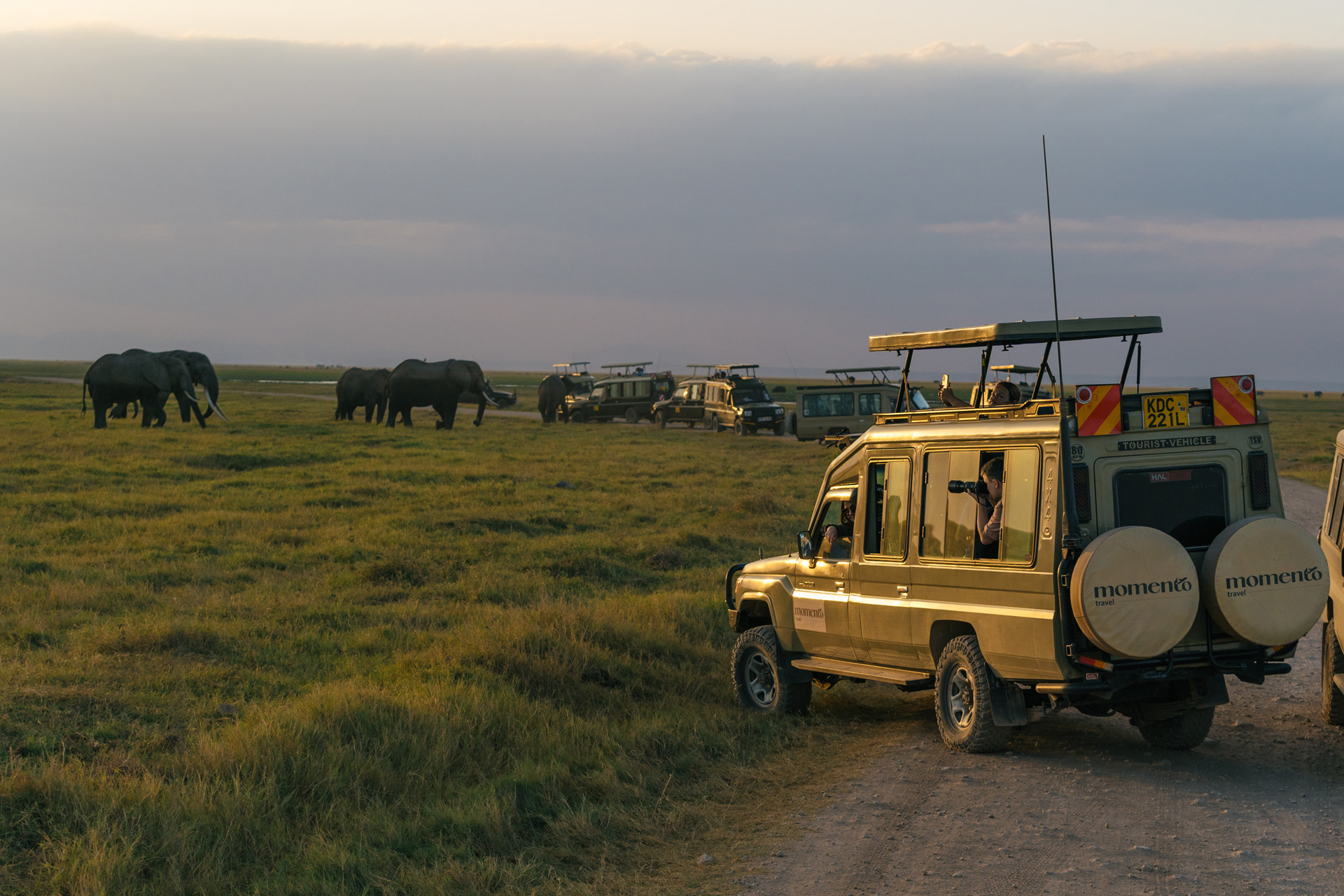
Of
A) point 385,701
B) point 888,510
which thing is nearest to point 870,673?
point 888,510

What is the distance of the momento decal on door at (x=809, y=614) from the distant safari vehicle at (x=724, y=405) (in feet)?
109

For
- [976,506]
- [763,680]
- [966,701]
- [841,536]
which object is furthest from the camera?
[763,680]

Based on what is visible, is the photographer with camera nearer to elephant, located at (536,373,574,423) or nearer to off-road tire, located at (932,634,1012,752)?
off-road tire, located at (932,634,1012,752)

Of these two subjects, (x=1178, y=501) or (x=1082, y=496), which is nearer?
(x=1082, y=496)

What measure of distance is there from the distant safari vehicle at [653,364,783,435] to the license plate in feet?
115

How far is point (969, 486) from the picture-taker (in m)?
7.54

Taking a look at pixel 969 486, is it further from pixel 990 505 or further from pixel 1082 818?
pixel 1082 818

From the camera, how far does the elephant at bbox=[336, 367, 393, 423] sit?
4762cm

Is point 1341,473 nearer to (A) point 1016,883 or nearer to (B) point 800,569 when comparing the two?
(B) point 800,569

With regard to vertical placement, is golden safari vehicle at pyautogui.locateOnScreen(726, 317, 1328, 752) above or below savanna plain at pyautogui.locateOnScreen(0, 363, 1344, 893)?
above

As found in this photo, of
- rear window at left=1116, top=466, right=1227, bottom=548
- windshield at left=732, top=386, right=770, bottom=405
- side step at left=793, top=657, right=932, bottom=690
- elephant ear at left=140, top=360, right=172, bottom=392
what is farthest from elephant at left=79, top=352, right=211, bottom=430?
rear window at left=1116, top=466, right=1227, bottom=548

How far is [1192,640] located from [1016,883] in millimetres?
2355

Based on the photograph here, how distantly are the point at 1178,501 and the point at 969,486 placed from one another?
4.09 feet

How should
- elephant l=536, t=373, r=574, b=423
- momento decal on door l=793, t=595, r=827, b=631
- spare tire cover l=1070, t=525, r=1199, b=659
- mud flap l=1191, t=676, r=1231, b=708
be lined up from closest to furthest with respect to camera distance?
spare tire cover l=1070, t=525, r=1199, b=659 < mud flap l=1191, t=676, r=1231, b=708 < momento decal on door l=793, t=595, r=827, b=631 < elephant l=536, t=373, r=574, b=423
